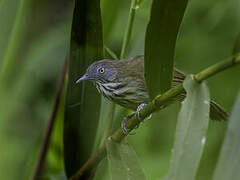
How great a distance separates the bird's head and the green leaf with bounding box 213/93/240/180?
0.63 metres

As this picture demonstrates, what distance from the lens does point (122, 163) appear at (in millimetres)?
1301

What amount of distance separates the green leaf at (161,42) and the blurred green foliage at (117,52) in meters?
0.45

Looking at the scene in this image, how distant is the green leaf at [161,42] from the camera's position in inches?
45.6

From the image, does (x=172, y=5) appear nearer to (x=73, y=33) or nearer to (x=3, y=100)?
(x=73, y=33)

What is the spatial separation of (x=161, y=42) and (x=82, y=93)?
15.7 inches

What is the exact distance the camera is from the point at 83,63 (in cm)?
146

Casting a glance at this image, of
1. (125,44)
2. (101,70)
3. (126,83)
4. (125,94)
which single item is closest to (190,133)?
(125,44)

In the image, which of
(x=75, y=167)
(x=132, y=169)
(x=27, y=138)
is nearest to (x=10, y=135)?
(x=27, y=138)

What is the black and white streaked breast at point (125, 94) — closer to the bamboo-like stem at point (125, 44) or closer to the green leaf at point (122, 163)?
the bamboo-like stem at point (125, 44)

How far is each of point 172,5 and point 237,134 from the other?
347 millimetres

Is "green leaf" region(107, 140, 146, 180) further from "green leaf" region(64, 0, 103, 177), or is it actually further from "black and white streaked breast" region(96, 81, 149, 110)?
"black and white streaked breast" region(96, 81, 149, 110)

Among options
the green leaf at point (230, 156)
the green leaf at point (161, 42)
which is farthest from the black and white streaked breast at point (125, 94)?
the green leaf at point (230, 156)

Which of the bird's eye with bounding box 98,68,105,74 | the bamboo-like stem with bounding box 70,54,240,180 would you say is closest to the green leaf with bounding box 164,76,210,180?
the bamboo-like stem with bounding box 70,54,240,180

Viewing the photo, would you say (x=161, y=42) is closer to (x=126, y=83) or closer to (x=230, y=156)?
(x=230, y=156)
